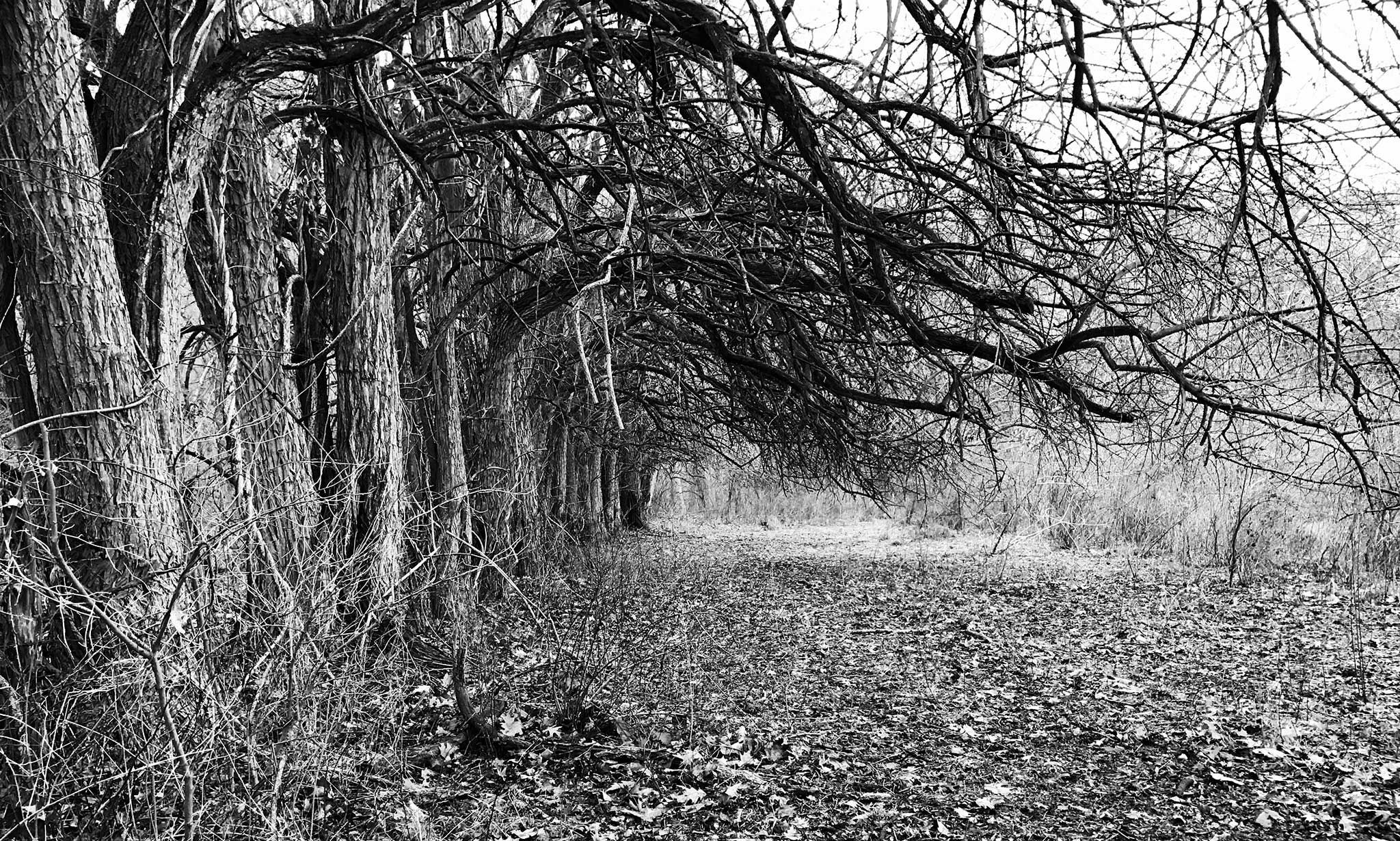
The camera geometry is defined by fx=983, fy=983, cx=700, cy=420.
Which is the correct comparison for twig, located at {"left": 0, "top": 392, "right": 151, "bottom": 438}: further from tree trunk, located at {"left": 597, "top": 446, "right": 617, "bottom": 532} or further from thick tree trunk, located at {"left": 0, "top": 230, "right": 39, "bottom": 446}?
tree trunk, located at {"left": 597, "top": 446, "right": 617, "bottom": 532}

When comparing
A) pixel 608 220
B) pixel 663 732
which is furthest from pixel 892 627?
pixel 608 220

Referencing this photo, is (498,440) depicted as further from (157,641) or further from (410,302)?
(157,641)

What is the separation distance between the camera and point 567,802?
457 cm

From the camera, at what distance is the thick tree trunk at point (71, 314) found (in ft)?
12.4

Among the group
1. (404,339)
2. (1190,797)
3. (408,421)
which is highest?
(404,339)

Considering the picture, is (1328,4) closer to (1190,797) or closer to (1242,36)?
(1242,36)

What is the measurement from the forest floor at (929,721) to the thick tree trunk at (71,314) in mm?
1416

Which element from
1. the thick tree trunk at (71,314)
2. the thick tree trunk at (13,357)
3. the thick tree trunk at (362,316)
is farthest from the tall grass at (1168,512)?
the thick tree trunk at (13,357)

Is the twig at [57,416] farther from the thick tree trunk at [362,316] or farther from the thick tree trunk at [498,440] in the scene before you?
the thick tree trunk at [498,440]

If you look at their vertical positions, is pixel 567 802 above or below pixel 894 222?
below

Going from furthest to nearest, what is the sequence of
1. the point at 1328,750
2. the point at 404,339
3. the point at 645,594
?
the point at 645,594
the point at 404,339
the point at 1328,750

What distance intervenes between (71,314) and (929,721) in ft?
16.3

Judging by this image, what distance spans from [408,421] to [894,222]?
13.6 ft

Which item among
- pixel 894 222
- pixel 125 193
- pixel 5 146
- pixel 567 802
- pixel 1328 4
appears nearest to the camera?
pixel 1328 4
